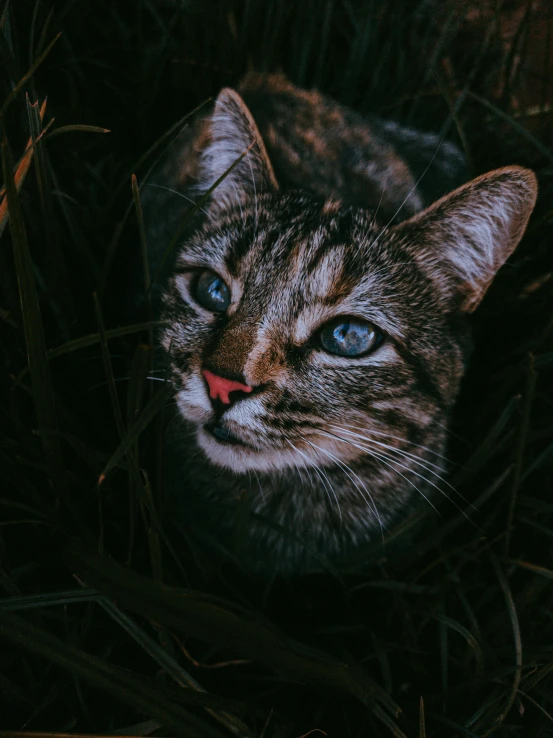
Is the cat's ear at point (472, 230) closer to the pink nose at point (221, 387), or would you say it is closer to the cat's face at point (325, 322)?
the cat's face at point (325, 322)

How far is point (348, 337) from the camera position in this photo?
84 cm

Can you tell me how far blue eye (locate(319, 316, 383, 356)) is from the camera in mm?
837

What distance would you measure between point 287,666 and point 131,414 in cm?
39

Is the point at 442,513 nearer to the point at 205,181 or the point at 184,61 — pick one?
the point at 205,181

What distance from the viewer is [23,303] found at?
69 cm

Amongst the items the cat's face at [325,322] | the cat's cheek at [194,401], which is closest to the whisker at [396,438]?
the cat's face at [325,322]

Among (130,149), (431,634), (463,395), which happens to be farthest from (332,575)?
(130,149)

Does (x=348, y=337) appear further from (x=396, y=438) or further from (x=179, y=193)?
(x=179, y=193)

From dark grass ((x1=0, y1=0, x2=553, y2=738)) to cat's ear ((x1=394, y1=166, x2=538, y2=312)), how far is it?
0.17 metres

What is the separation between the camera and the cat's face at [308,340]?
80 cm

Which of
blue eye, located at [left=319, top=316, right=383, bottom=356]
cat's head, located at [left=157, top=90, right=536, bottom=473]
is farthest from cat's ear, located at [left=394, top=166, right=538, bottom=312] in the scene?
blue eye, located at [left=319, top=316, right=383, bottom=356]

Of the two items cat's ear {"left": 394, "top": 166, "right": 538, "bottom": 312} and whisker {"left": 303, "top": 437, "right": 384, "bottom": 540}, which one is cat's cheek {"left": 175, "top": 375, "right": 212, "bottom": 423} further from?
cat's ear {"left": 394, "top": 166, "right": 538, "bottom": 312}

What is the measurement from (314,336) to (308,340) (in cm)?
1

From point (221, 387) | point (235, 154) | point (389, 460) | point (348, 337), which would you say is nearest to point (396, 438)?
point (389, 460)
